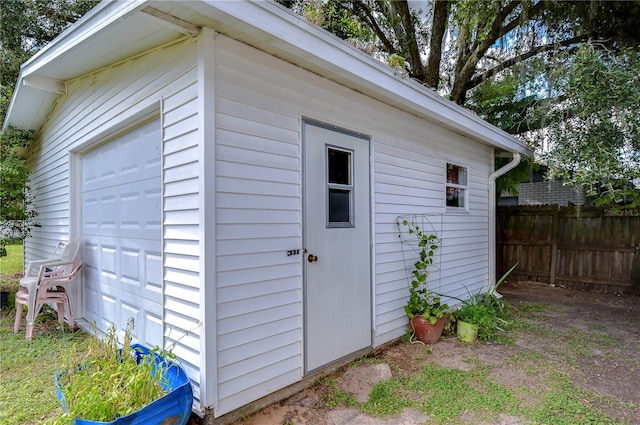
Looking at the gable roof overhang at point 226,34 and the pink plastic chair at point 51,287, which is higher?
the gable roof overhang at point 226,34

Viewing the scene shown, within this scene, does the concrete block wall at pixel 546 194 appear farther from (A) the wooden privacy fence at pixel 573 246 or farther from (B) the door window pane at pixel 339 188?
(B) the door window pane at pixel 339 188

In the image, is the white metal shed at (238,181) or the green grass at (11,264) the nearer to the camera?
the white metal shed at (238,181)

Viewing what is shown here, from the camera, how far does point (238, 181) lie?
2.46 metres

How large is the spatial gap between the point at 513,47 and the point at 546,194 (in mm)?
6419

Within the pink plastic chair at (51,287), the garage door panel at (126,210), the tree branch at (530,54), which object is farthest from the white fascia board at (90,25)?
the tree branch at (530,54)

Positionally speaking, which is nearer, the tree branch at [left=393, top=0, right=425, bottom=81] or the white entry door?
the white entry door

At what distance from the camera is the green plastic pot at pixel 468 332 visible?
3.92 metres

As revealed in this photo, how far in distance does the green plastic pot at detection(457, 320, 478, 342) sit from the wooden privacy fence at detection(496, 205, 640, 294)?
13.2ft

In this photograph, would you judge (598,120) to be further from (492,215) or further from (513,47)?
(513,47)

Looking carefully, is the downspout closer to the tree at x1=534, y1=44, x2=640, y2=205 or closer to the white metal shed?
the tree at x1=534, y1=44, x2=640, y2=205

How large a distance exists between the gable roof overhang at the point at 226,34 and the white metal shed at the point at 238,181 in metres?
0.01

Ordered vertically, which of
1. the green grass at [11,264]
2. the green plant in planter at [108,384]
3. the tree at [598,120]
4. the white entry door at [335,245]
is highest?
the tree at [598,120]

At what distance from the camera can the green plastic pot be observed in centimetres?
392

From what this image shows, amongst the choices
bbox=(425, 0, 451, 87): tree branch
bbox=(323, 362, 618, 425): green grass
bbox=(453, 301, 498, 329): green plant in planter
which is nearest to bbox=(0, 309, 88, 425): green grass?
bbox=(323, 362, 618, 425): green grass
